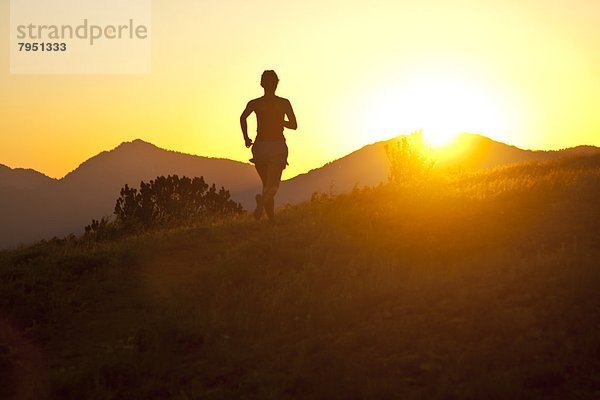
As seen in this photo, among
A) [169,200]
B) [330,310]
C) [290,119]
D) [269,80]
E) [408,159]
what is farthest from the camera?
[169,200]

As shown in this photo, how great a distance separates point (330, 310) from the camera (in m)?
7.50

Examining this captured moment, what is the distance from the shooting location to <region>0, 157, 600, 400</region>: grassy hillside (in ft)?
19.0

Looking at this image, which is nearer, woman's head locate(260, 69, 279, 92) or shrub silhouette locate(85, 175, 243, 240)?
woman's head locate(260, 69, 279, 92)

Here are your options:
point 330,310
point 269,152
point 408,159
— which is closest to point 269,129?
point 269,152

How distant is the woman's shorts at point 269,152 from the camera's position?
510 inches

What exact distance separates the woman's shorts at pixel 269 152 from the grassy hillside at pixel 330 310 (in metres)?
1.47

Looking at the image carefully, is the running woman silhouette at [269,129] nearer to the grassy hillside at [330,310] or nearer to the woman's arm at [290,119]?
the woman's arm at [290,119]

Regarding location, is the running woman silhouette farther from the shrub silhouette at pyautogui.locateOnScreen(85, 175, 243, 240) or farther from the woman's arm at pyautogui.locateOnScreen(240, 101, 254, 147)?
the shrub silhouette at pyautogui.locateOnScreen(85, 175, 243, 240)

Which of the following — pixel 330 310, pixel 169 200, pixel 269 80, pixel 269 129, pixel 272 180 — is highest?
pixel 269 80

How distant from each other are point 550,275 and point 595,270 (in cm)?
53

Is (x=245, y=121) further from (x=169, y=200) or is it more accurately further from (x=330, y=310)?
(x=169, y=200)

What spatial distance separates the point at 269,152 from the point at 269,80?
1511 millimetres

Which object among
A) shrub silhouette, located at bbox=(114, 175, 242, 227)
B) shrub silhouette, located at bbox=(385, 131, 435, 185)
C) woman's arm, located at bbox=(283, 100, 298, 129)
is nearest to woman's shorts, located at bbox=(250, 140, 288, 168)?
woman's arm, located at bbox=(283, 100, 298, 129)

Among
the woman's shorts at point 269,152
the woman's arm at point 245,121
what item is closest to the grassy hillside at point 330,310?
the woman's shorts at point 269,152
